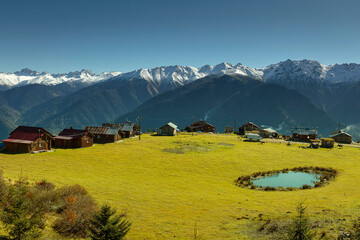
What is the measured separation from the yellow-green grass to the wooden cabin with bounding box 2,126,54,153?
4332 mm

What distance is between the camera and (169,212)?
3009 centimetres

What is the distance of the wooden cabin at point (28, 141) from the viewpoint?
68812mm

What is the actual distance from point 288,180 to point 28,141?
70883mm

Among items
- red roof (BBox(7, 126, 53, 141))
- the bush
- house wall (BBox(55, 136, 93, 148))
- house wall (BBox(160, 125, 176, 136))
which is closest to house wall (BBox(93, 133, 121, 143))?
house wall (BBox(55, 136, 93, 148))

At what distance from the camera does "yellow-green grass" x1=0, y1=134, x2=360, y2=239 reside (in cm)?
2689

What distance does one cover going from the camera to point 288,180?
5428cm

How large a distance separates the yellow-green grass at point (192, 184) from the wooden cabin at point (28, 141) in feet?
14.2

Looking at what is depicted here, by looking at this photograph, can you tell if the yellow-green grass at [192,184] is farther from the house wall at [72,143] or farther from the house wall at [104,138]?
the house wall at [104,138]

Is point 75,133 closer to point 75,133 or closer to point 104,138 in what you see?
point 75,133

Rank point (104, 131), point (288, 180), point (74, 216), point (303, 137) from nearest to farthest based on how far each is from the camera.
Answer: point (74, 216) → point (288, 180) → point (104, 131) → point (303, 137)

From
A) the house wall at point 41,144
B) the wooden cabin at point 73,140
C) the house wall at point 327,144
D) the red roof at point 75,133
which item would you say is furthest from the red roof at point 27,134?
the house wall at point 327,144

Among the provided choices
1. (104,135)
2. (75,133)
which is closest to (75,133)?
(75,133)

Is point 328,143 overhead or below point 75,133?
below

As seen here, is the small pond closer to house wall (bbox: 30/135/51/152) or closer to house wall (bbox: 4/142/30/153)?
house wall (bbox: 30/135/51/152)
